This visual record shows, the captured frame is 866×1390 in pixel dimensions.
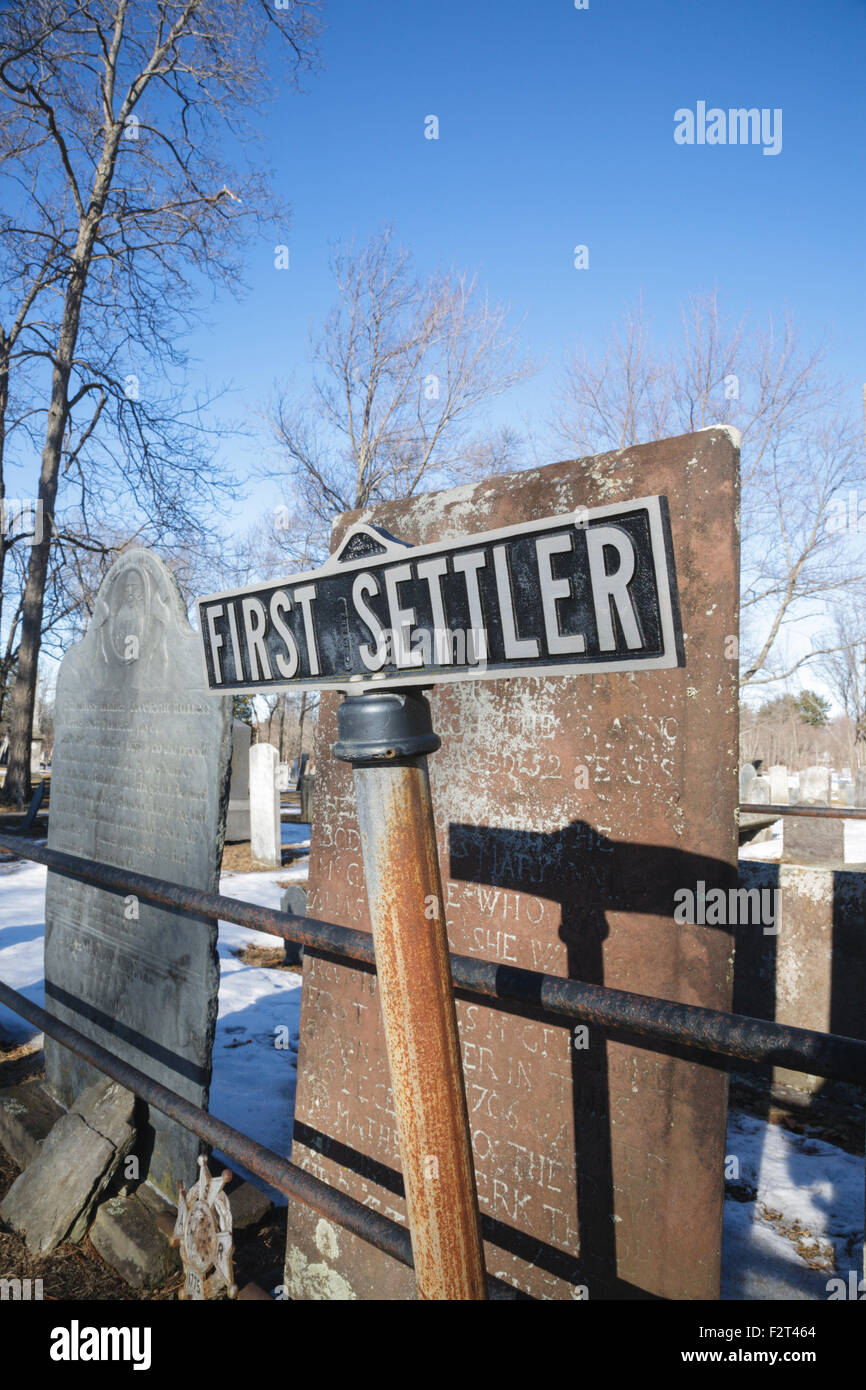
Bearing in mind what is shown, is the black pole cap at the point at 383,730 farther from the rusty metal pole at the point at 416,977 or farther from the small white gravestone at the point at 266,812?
the small white gravestone at the point at 266,812

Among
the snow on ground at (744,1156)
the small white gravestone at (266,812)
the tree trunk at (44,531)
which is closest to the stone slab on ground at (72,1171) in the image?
the snow on ground at (744,1156)

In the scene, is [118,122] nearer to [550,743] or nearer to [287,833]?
[287,833]

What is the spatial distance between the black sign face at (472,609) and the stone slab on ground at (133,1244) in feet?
6.22

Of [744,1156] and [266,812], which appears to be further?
[266,812]

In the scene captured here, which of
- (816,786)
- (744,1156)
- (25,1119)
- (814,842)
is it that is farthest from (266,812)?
(816,786)

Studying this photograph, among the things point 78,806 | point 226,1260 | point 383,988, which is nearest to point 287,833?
point 78,806

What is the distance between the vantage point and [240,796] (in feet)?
41.3

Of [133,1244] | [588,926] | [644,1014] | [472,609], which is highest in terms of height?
[472,609]

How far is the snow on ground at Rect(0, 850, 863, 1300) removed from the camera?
99.2 inches

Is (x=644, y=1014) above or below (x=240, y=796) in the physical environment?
above

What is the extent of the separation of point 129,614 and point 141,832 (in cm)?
82

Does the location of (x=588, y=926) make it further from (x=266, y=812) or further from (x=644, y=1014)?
Result: (x=266, y=812)

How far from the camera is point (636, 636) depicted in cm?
73

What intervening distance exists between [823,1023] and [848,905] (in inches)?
24.3
